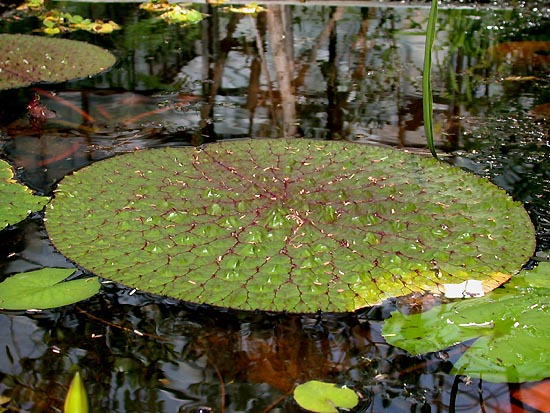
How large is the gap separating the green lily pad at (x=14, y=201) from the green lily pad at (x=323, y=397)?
38.2 inches

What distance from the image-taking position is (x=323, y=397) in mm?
1312

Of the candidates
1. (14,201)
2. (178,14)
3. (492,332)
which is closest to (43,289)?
(14,201)

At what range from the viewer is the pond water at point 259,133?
1.37 m

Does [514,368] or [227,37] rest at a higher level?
[227,37]

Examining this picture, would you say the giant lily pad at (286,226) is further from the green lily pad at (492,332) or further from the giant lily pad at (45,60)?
the giant lily pad at (45,60)

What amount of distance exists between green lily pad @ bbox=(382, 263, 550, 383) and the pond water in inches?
1.2

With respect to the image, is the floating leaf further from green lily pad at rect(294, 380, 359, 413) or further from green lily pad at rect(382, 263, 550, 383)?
green lily pad at rect(382, 263, 550, 383)

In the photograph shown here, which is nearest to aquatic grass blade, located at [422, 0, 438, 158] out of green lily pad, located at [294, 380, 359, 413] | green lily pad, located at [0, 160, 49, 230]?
green lily pad, located at [294, 380, 359, 413]

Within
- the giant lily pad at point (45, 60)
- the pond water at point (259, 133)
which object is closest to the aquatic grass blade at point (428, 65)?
the pond water at point (259, 133)

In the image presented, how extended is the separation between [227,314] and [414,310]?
0.41 meters

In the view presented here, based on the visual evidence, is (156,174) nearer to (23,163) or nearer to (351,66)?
(23,163)

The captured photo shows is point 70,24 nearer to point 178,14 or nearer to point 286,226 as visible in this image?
point 178,14

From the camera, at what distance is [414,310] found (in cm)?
159

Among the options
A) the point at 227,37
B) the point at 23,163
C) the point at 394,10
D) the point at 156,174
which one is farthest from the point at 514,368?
the point at 394,10
